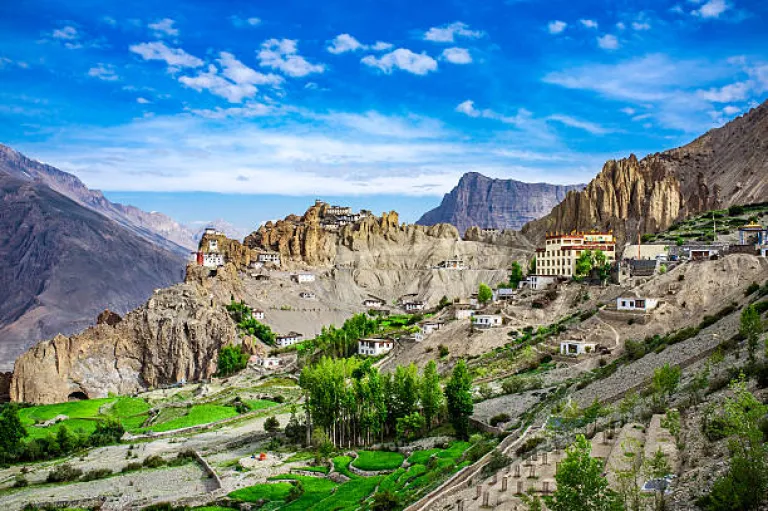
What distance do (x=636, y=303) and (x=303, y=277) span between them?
98.0 meters

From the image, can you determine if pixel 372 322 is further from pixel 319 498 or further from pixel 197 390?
pixel 319 498

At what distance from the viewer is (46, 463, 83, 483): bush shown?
4906cm

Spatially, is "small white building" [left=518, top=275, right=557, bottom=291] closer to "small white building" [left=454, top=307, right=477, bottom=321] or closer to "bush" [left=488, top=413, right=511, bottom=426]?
"small white building" [left=454, top=307, right=477, bottom=321]

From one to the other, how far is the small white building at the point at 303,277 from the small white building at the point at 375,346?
61.6 meters

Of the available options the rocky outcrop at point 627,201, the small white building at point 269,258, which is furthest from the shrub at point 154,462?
the rocky outcrop at point 627,201

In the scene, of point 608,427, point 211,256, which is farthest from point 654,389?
point 211,256

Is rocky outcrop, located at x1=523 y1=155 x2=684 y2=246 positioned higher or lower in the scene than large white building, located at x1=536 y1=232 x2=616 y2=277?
higher

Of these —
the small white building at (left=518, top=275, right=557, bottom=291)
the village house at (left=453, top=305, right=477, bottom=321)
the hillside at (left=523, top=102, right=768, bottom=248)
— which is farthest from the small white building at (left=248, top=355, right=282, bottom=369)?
the hillside at (left=523, top=102, right=768, bottom=248)

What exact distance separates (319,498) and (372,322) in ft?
206

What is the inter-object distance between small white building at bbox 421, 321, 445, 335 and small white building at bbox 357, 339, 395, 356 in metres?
4.63

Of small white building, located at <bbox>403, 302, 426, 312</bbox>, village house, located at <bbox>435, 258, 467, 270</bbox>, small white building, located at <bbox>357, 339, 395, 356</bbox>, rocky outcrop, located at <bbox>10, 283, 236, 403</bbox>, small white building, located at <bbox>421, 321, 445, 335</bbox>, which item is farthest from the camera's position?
village house, located at <bbox>435, 258, 467, 270</bbox>

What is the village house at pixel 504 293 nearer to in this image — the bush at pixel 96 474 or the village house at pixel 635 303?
the village house at pixel 635 303

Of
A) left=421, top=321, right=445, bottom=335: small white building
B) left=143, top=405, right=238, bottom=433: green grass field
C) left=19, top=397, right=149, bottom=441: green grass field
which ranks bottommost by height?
left=19, top=397, right=149, bottom=441: green grass field

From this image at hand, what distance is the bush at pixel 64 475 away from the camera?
49.1 m
